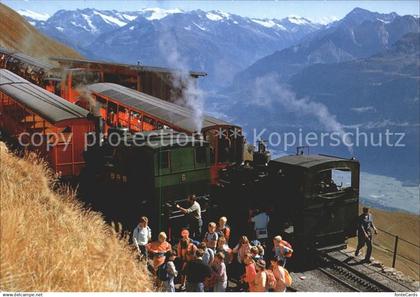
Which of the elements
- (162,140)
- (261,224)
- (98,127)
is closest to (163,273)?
(162,140)

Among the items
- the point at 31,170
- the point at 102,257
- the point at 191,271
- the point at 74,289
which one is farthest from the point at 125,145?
the point at 74,289

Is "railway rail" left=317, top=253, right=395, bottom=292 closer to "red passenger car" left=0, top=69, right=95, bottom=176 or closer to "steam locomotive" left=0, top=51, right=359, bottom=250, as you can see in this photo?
"steam locomotive" left=0, top=51, right=359, bottom=250

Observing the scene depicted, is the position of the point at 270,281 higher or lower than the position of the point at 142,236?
lower

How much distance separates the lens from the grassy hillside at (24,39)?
79075mm

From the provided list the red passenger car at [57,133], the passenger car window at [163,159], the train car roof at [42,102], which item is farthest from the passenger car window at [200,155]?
the train car roof at [42,102]

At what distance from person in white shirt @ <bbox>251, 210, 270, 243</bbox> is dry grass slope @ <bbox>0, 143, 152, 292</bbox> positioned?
647 cm

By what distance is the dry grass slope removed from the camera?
6.22m

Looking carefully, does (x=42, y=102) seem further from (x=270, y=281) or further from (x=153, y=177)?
(x=270, y=281)

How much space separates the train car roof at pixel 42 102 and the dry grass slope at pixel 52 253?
22.1 ft

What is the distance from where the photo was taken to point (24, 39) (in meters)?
87.1

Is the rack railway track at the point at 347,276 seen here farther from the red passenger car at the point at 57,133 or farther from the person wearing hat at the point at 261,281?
the red passenger car at the point at 57,133

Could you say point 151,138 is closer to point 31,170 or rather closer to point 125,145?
point 125,145

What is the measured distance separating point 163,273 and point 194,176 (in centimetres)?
491

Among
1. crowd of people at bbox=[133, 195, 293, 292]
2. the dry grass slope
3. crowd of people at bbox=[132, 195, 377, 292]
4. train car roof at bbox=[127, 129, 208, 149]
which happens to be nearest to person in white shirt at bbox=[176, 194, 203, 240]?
crowd of people at bbox=[132, 195, 377, 292]
